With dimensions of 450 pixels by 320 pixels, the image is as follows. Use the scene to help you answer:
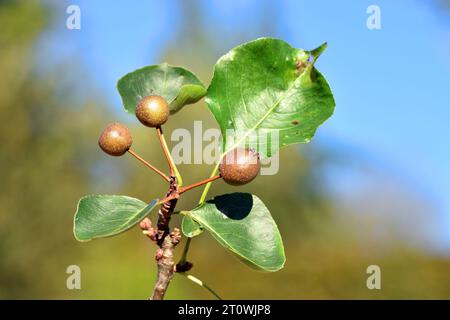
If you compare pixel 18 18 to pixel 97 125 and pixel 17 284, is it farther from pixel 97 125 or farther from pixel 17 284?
pixel 17 284

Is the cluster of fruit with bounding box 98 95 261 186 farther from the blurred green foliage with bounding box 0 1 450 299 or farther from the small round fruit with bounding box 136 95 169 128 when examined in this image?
the blurred green foliage with bounding box 0 1 450 299

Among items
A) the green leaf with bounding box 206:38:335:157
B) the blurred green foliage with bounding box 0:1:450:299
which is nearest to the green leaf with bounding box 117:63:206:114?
the green leaf with bounding box 206:38:335:157

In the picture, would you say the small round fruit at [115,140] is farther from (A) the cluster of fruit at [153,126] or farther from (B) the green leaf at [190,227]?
(B) the green leaf at [190,227]

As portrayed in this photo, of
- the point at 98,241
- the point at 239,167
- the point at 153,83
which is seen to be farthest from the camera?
the point at 98,241

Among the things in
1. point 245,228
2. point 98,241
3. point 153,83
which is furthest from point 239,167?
point 98,241

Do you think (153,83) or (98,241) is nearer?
(153,83)

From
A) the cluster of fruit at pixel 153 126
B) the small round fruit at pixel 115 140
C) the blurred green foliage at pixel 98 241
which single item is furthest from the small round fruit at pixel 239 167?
the blurred green foliage at pixel 98 241

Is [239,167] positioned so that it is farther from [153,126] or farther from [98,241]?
[98,241]
